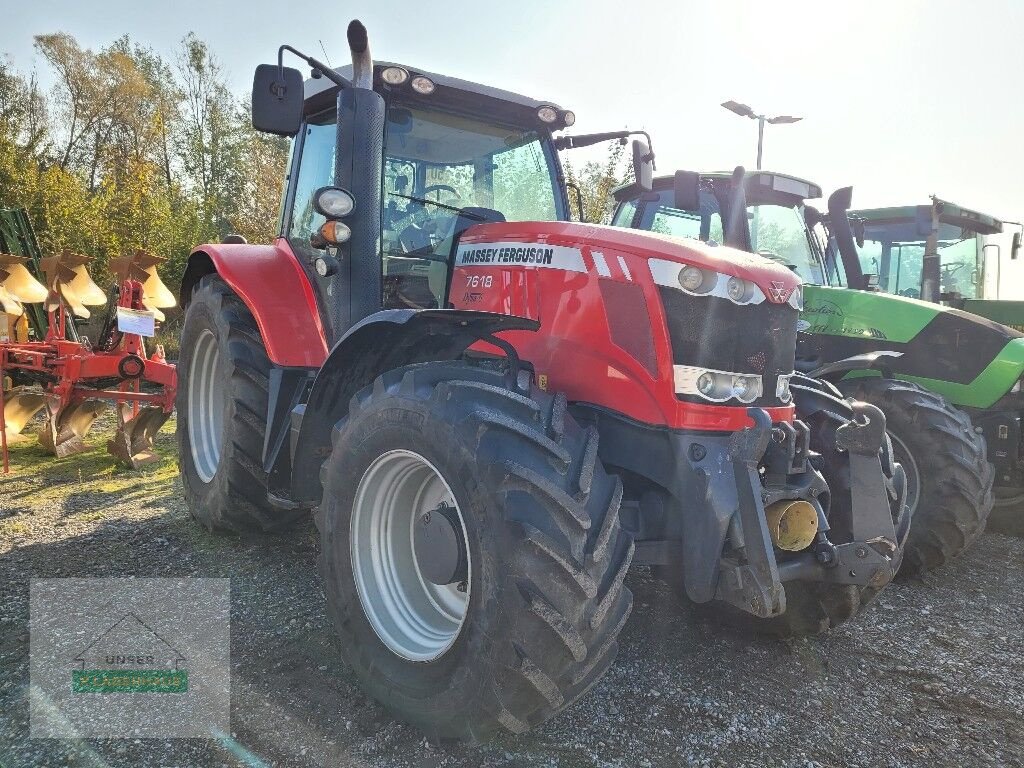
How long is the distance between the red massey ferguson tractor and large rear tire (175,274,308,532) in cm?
27

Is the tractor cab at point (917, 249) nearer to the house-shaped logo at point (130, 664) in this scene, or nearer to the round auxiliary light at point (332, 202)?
the round auxiliary light at point (332, 202)

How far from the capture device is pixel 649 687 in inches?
99.0

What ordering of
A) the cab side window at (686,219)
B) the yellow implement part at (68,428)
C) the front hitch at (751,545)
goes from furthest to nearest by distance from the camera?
1. the yellow implement part at (68,428)
2. the cab side window at (686,219)
3. the front hitch at (751,545)

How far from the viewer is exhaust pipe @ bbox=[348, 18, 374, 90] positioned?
266 centimetres

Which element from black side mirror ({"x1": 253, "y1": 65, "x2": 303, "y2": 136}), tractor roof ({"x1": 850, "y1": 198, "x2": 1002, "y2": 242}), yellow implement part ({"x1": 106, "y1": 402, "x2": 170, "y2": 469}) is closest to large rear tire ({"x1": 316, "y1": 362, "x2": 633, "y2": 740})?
black side mirror ({"x1": 253, "y1": 65, "x2": 303, "y2": 136})

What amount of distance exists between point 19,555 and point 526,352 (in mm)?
2955

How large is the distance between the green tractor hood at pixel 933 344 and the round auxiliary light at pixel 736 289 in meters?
2.50

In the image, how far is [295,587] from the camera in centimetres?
328

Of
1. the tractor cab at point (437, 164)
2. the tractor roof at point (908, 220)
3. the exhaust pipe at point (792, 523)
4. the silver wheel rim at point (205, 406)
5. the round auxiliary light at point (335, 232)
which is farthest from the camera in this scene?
the tractor roof at point (908, 220)

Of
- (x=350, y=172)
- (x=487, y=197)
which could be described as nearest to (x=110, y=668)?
(x=350, y=172)

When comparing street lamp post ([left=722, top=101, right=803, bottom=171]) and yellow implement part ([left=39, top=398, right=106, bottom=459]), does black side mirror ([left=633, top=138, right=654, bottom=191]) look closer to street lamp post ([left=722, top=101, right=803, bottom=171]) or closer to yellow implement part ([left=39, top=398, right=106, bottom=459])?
yellow implement part ([left=39, top=398, right=106, bottom=459])

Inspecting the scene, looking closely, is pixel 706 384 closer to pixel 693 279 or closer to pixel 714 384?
pixel 714 384

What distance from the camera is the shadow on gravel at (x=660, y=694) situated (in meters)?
2.12

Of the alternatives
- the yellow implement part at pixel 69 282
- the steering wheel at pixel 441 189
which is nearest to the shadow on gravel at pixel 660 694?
the steering wheel at pixel 441 189
